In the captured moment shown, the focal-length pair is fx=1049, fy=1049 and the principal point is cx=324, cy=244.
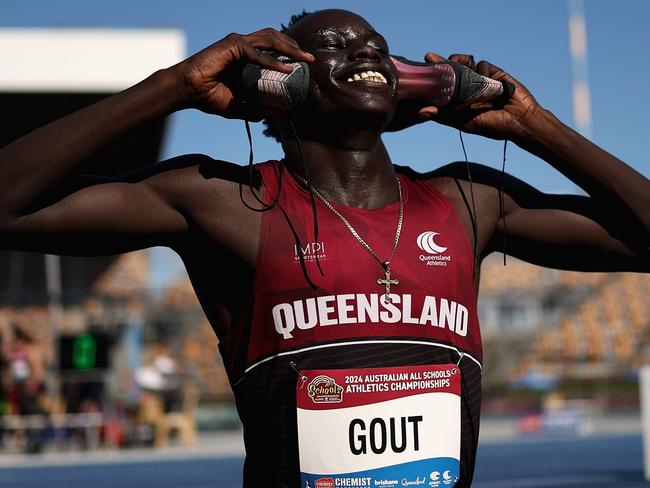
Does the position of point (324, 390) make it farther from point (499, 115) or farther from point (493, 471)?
point (493, 471)

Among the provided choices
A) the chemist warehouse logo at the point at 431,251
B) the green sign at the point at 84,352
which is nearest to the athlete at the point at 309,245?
the chemist warehouse logo at the point at 431,251

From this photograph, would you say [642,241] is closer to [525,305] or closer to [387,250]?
[387,250]

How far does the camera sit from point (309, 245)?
2.44 meters

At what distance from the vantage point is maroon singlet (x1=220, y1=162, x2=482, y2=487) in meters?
2.40

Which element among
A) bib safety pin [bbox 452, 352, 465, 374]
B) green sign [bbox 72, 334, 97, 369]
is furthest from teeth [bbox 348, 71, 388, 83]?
green sign [bbox 72, 334, 97, 369]

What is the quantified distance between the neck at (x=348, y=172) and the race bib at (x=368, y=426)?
44 centimetres

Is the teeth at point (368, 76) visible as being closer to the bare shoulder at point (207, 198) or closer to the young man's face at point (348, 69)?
the young man's face at point (348, 69)

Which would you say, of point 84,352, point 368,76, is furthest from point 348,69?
point 84,352

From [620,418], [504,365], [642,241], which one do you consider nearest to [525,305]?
[504,365]

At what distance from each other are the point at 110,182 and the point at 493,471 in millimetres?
9554

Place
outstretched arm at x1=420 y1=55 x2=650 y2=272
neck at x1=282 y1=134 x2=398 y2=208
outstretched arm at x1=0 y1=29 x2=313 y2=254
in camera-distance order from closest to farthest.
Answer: outstretched arm at x1=0 y1=29 x2=313 y2=254 < neck at x1=282 y1=134 x2=398 y2=208 < outstretched arm at x1=420 y1=55 x2=650 y2=272

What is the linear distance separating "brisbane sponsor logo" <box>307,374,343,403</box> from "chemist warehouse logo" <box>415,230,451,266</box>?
0.36 m

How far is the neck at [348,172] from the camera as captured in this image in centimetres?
257

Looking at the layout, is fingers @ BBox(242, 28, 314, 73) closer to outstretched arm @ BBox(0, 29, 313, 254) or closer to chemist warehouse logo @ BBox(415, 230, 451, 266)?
outstretched arm @ BBox(0, 29, 313, 254)
